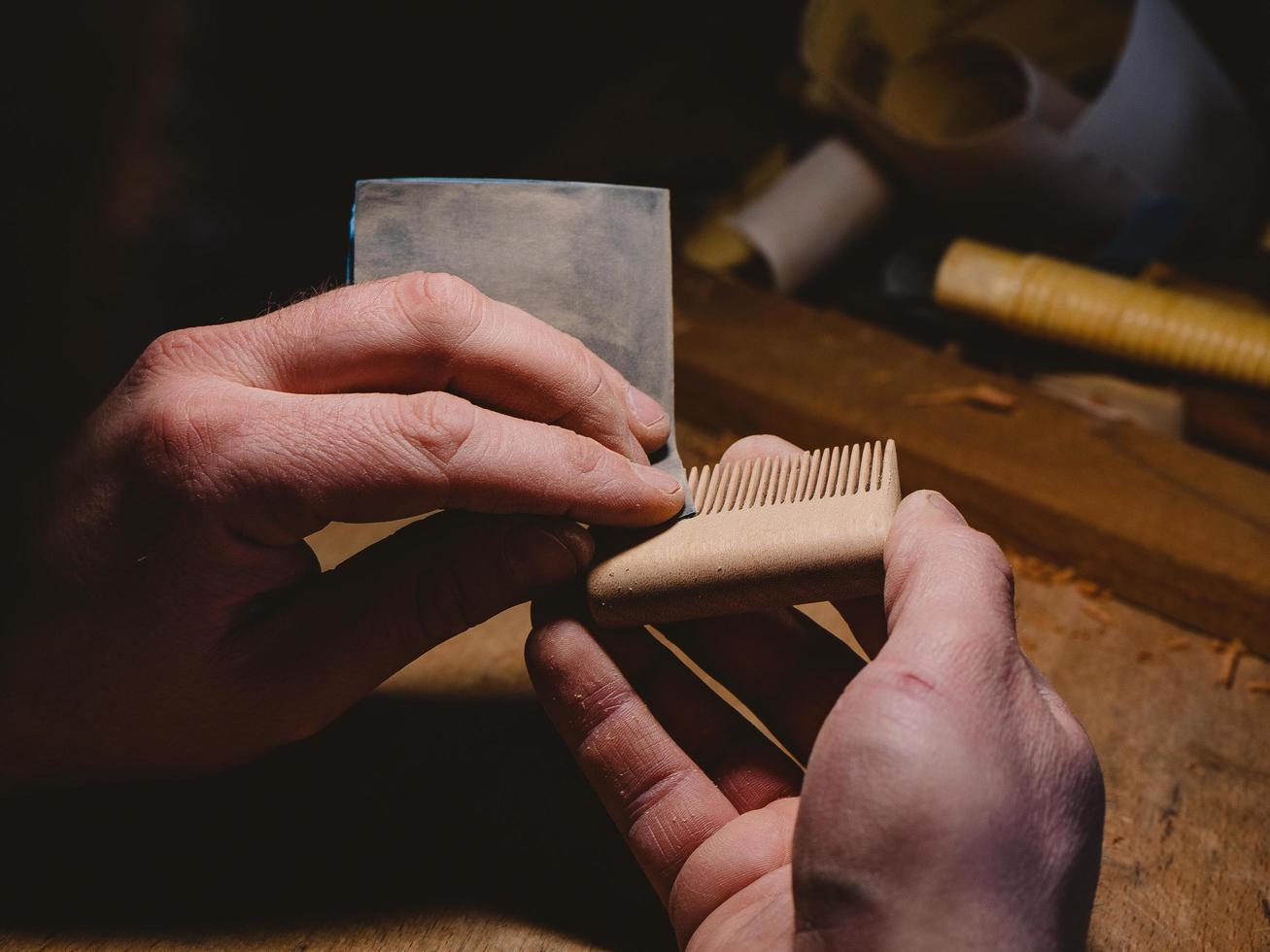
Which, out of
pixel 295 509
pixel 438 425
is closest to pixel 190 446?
pixel 295 509

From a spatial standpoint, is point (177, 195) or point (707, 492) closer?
point (707, 492)

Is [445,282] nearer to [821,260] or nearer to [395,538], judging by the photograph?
[395,538]

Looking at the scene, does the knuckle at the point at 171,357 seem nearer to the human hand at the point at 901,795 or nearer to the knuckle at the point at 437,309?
the knuckle at the point at 437,309

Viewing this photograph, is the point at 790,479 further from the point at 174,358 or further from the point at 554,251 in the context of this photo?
the point at 174,358

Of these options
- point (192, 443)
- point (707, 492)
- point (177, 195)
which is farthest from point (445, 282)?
point (177, 195)

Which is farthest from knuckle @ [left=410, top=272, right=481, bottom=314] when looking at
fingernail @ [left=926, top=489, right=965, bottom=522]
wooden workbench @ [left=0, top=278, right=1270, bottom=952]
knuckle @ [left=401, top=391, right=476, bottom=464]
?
wooden workbench @ [left=0, top=278, right=1270, bottom=952]

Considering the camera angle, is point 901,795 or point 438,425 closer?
point 901,795

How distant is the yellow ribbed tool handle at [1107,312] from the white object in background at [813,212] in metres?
0.31

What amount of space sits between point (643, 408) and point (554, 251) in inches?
9.6

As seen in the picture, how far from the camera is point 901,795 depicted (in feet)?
2.70

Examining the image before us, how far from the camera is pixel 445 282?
114 centimetres

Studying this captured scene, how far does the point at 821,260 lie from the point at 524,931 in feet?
5.79

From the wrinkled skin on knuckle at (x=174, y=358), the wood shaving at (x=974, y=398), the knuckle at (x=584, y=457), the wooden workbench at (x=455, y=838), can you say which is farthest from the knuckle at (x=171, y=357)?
the wood shaving at (x=974, y=398)

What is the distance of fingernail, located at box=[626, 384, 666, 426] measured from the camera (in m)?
1.29
